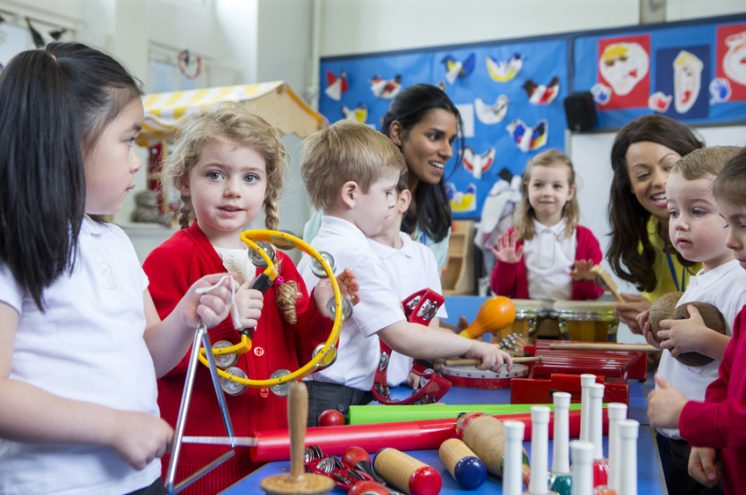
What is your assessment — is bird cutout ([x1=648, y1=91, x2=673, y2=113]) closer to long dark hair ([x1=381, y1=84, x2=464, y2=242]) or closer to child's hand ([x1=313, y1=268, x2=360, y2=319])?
long dark hair ([x1=381, y1=84, x2=464, y2=242])

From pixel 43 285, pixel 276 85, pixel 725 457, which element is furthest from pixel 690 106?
pixel 43 285

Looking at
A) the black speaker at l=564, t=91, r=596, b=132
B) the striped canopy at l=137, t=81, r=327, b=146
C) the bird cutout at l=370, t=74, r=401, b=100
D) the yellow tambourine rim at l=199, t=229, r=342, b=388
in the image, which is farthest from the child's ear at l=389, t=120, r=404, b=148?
the bird cutout at l=370, t=74, r=401, b=100

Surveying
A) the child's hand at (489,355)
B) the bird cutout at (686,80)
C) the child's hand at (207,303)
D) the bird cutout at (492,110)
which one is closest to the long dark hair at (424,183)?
the child's hand at (489,355)

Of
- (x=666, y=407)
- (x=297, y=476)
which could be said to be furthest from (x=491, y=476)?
(x=297, y=476)

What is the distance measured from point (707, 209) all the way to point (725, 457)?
1.76 ft

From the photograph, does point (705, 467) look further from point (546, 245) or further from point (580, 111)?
point (580, 111)

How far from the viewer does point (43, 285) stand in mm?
1009

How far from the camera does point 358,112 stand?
653 cm

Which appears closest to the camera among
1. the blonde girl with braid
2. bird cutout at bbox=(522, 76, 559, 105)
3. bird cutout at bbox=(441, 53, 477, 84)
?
the blonde girl with braid

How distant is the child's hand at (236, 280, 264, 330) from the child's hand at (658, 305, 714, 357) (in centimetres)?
82

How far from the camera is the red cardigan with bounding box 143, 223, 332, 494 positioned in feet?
4.59

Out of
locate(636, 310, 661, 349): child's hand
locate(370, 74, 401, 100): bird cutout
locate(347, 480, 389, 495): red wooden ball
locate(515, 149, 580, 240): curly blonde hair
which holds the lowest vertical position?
locate(347, 480, 389, 495): red wooden ball

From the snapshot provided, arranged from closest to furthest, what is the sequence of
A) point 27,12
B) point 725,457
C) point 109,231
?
1. point 109,231
2. point 725,457
3. point 27,12

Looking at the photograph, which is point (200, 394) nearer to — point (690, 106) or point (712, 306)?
point (712, 306)
